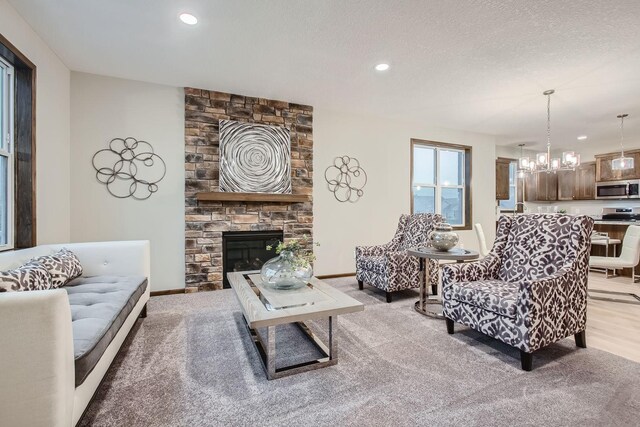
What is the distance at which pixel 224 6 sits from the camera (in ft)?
7.50

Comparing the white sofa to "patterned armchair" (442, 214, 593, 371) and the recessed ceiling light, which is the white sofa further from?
"patterned armchair" (442, 214, 593, 371)

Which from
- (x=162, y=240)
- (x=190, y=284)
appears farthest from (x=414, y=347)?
(x=162, y=240)

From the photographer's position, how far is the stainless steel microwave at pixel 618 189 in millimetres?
5859

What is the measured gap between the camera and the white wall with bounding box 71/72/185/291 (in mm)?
3426

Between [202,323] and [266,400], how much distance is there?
1350 mm

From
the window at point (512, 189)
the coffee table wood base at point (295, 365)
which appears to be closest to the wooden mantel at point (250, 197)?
the coffee table wood base at point (295, 365)

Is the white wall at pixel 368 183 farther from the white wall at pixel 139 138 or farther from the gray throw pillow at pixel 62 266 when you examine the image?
the gray throw pillow at pixel 62 266

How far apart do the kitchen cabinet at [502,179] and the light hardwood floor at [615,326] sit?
300 cm

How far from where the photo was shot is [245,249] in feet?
13.6

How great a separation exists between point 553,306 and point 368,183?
10.7 ft

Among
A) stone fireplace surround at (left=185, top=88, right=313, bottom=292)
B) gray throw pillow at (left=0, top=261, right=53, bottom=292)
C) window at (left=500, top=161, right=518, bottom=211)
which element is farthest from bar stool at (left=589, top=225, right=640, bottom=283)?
gray throw pillow at (left=0, top=261, right=53, bottom=292)

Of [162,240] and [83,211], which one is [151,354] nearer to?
[162,240]

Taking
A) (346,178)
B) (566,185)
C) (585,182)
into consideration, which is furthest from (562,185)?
(346,178)

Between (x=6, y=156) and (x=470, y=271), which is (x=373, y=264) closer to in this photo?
(x=470, y=271)
